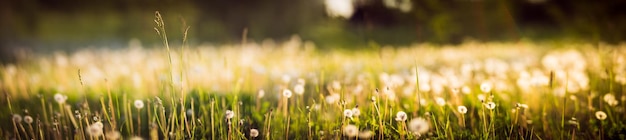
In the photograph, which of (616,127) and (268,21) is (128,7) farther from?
(616,127)

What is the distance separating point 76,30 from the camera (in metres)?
21.2

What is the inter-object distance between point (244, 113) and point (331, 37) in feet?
25.9

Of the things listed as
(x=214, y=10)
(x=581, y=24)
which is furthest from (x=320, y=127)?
(x=214, y=10)

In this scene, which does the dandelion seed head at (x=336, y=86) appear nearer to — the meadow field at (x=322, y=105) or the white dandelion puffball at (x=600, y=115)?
the meadow field at (x=322, y=105)

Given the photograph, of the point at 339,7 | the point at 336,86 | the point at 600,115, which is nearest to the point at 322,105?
the point at 336,86

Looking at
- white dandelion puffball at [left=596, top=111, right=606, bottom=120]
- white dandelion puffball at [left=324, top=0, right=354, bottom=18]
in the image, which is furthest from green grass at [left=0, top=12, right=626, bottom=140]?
white dandelion puffball at [left=324, top=0, right=354, bottom=18]

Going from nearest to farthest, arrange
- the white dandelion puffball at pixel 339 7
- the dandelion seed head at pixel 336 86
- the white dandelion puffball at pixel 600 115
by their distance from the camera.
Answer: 1. the white dandelion puffball at pixel 600 115
2. the dandelion seed head at pixel 336 86
3. the white dandelion puffball at pixel 339 7

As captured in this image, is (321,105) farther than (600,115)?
Yes

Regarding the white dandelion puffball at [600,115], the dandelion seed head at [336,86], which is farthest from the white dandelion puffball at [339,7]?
the white dandelion puffball at [600,115]

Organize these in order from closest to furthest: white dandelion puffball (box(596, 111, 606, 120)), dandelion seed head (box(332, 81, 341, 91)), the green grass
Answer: the green grass → white dandelion puffball (box(596, 111, 606, 120)) → dandelion seed head (box(332, 81, 341, 91))

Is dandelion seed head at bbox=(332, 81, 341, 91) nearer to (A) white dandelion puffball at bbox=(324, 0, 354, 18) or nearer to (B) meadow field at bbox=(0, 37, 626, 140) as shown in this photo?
(B) meadow field at bbox=(0, 37, 626, 140)

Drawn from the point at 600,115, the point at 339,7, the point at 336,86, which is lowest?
the point at 600,115

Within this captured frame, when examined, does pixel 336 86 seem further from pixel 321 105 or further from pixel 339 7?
pixel 339 7

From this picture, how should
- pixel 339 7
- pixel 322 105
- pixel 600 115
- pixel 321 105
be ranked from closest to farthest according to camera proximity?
pixel 600 115
pixel 321 105
pixel 322 105
pixel 339 7
